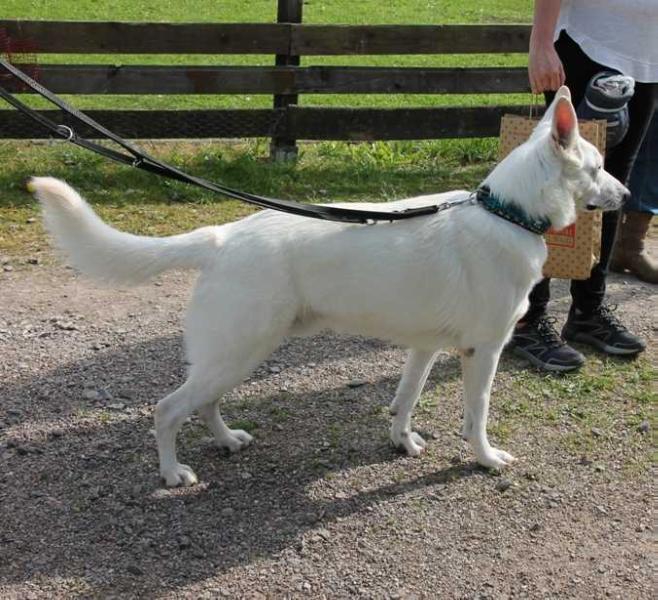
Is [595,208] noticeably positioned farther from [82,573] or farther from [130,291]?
[130,291]

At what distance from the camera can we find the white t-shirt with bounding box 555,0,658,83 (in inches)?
176

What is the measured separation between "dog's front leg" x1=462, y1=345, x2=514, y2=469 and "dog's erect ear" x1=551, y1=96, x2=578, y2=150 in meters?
0.89

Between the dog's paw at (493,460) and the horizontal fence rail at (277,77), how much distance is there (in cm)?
503

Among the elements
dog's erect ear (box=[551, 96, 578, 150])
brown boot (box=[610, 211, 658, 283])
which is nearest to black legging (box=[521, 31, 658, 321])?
dog's erect ear (box=[551, 96, 578, 150])

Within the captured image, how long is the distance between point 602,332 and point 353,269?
2.17 m

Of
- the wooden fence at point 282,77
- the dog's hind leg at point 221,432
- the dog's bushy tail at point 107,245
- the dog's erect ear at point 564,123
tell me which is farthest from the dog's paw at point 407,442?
the wooden fence at point 282,77

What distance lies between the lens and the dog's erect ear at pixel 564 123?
357cm

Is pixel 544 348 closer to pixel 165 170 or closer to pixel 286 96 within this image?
pixel 165 170

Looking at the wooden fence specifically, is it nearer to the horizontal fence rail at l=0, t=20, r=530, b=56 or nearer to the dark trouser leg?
the horizontal fence rail at l=0, t=20, r=530, b=56

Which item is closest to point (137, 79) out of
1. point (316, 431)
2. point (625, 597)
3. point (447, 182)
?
point (447, 182)

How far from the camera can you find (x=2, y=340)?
508 cm

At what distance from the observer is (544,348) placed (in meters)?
4.99

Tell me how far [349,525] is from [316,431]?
0.76 meters

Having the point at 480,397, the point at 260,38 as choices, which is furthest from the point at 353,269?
the point at 260,38
